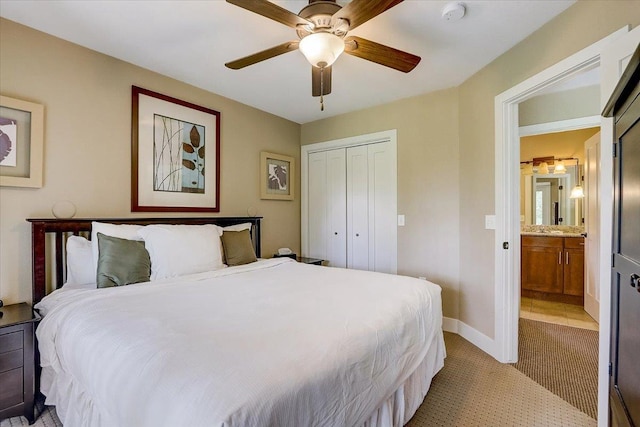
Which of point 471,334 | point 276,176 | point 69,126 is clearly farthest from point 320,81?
point 471,334

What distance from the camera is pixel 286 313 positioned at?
4.97 ft

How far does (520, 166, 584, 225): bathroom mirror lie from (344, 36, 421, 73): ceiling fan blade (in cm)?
393

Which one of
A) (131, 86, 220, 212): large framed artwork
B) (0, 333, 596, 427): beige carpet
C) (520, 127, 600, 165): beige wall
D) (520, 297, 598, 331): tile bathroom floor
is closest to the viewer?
(0, 333, 596, 427): beige carpet

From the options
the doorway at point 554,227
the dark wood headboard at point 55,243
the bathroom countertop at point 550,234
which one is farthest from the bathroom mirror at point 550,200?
the dark wood headboard at point 55,243

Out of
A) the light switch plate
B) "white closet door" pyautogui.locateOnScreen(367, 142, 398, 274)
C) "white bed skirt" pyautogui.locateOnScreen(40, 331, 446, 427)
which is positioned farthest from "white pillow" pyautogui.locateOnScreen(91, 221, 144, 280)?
the light switch plate

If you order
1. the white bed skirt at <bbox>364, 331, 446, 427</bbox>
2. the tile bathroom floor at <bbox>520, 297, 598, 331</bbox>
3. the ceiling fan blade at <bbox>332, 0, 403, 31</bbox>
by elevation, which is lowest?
the tile bathroom floor at <bbox>520, 297, 598, 331</bbox>

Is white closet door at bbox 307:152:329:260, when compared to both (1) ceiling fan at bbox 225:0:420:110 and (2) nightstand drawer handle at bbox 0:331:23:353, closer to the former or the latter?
(1) ceiling fan at bbox 225:0:420:110

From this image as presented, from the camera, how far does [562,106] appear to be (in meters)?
3.04

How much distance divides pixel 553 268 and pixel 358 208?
294 cm

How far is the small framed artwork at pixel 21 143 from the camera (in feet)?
6.73

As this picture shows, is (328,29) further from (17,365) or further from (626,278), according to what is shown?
(17,365)

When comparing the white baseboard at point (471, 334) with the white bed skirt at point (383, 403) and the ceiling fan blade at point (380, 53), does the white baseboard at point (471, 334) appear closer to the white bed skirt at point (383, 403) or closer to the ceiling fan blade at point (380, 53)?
the white bed skirt at point (383, 403)

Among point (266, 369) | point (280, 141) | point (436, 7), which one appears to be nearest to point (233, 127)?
point (280, 141)

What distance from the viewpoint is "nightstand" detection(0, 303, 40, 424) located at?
1.71 metres
